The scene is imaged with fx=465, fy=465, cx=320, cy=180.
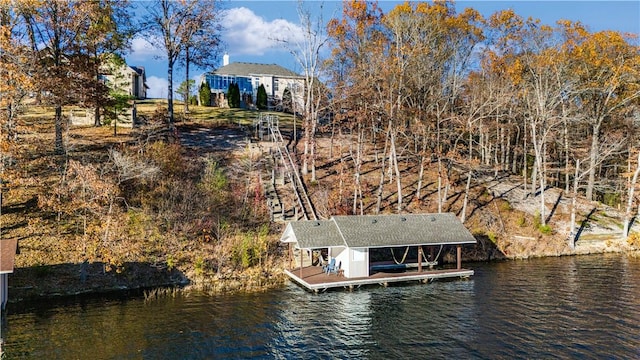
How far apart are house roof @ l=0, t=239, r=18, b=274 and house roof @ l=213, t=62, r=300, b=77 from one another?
59.8 meters

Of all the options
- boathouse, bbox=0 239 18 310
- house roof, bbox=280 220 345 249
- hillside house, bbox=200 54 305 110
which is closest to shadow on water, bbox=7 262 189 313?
boathouse, bbox=0 239 18 310

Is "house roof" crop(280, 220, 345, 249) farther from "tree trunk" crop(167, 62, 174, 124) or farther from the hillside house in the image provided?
the hillside house

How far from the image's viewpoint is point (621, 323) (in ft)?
72.3

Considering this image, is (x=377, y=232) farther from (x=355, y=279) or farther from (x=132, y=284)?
(x=132, y=284)

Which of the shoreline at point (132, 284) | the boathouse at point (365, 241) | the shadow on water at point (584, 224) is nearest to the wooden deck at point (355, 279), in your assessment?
the boathouse at point (365, 241)

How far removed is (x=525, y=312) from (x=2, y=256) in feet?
82.5

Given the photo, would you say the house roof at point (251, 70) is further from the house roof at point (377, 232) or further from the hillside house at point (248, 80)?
the house roof at point (377, 232)

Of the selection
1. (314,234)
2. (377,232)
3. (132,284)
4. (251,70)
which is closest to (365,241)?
(377,232)

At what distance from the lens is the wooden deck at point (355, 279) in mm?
27875

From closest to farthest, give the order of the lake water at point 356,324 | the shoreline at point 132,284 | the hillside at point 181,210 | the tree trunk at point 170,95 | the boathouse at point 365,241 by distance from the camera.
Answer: the lake water at point 356,324, the shoreline at point 132,284, the hillside at point 181,210, the boathouse at point 365,241, the tree trunk at point 170,95

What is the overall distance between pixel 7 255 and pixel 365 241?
18.9 metres

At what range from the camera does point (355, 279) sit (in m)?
29.0

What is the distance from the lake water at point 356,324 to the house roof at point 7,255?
9.41 feet

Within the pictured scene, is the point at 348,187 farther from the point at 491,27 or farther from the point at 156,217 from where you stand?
the point at 491,27
